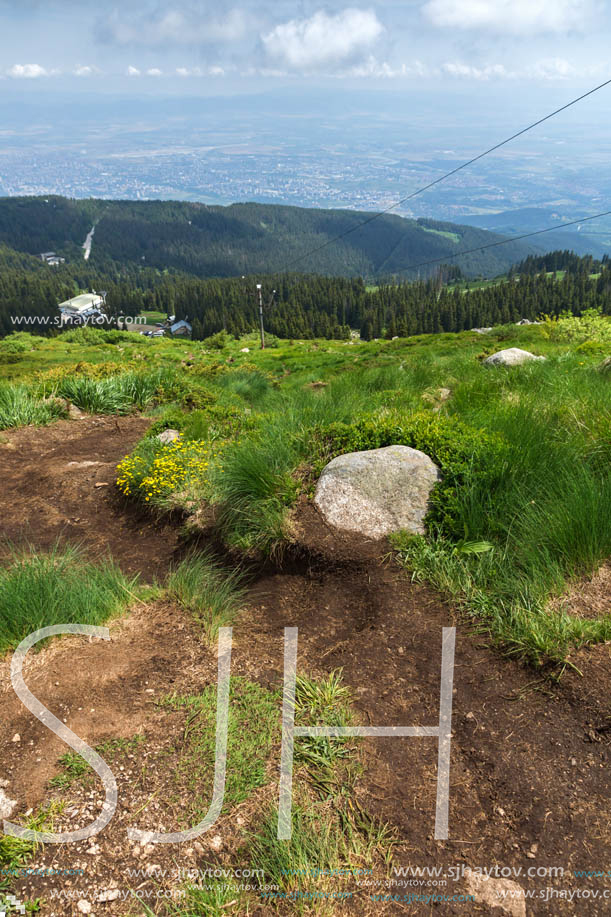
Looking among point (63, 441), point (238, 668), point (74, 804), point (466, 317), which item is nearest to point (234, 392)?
point (63, 441)

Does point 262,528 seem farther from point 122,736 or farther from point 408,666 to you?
point 122,736

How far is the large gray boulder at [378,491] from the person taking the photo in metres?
5.20

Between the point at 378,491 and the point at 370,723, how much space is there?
2.51m

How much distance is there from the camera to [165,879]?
2451 millimetres

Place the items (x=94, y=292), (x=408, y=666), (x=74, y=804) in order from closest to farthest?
(x=74, y=804), (x=408, y=666), (x=94, y=292)

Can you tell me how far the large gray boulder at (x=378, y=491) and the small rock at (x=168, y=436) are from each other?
3904 millimetres

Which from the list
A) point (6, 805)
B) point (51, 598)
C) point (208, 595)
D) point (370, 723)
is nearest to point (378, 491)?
point (208, 595)

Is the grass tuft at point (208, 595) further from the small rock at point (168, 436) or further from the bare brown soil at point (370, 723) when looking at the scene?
the small rock at point (168, 436)

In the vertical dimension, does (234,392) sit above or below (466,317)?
above

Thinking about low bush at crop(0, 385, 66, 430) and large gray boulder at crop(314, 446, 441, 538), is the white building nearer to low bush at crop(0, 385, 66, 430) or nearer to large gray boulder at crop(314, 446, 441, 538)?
low bush at crop(0, 385, 66, 430)

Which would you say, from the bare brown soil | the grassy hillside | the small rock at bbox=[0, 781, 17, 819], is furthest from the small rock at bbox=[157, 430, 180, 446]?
the small rock at bbox=[0, 781, 17, 819]

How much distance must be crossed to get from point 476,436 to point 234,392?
9.40 metres

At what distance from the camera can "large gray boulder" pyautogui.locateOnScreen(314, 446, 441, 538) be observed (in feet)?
17.0

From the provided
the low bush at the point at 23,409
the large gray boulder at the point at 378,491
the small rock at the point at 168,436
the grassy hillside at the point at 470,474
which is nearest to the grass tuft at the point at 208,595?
the grassy hillside at the point at 470,474
